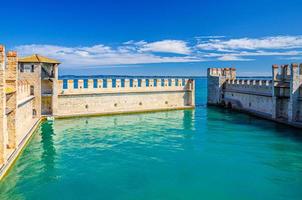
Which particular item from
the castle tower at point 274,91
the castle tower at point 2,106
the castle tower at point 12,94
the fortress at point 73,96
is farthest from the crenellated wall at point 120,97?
the castle tower at point 2,106

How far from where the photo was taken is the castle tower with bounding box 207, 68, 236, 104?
30000 mm

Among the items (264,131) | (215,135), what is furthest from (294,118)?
(215,135)

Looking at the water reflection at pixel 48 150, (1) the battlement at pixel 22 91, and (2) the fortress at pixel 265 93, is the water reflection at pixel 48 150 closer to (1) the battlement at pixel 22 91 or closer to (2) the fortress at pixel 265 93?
(1) the battlement at pixel 22 91

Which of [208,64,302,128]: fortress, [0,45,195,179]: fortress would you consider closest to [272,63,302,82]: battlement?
[208,64,302,128]: fortress

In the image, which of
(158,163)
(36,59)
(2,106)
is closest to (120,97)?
(36,59)

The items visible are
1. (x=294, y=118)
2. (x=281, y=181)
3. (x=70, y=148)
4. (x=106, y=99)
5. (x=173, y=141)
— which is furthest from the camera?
(x=106, y=99)

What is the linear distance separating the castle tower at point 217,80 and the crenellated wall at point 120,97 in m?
4.07

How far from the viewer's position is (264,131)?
17.0 metres

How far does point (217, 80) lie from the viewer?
3000 centimetres

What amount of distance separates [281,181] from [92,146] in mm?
8040

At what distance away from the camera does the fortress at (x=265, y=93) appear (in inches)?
708

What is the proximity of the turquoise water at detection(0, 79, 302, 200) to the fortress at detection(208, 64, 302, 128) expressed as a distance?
1.72 meters

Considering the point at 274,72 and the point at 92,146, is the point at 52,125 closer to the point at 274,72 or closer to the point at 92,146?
the point at 92,146

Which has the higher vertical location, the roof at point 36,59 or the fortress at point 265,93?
the roof at point 36,59
